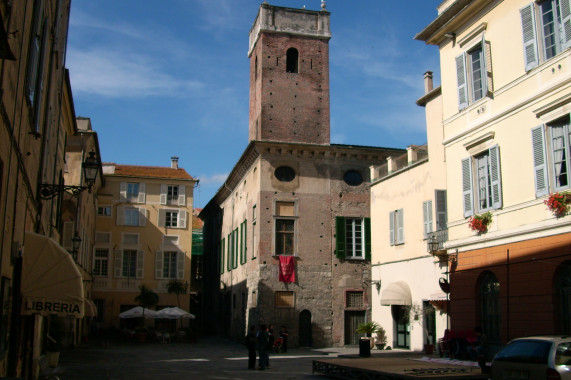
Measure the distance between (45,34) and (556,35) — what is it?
34.8 ft

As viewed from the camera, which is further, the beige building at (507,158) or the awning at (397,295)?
the awning at (397,295)

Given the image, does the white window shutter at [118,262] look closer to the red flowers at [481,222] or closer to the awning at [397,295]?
the awning at [397,295]

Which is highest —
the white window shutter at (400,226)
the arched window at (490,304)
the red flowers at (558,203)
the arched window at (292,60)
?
the arched window at (292,60)

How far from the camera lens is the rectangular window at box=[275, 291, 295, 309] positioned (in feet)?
97.6

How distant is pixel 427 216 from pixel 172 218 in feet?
85.2

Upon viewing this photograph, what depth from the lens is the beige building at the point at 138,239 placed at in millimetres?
41375

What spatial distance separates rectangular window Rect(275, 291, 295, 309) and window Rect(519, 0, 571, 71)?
1863 centimetres

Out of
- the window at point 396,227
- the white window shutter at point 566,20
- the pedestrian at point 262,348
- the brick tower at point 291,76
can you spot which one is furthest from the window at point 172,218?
the white window shutter at point 566,20

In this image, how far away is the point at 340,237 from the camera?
101 feet

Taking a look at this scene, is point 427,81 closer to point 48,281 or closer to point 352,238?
point 352,238

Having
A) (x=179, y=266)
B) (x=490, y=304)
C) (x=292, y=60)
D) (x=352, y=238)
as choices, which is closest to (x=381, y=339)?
(x=352, y=238)

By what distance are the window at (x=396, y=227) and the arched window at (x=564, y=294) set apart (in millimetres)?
10673

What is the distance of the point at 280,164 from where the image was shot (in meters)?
31.0

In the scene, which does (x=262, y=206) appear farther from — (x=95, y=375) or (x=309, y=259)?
(x=95, y=375)
